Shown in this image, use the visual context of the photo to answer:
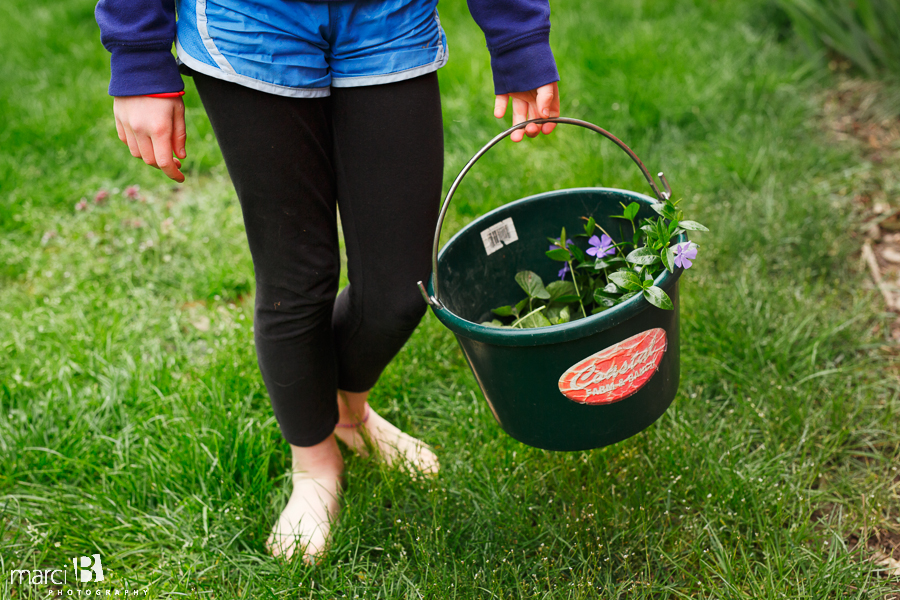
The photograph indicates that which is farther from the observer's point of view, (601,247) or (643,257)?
(601,247)

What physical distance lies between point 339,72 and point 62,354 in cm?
135

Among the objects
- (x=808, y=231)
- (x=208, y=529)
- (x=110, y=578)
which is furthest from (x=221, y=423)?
(x=808, y=231)

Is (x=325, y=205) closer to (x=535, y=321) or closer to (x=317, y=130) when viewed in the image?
(x=317, y=130)

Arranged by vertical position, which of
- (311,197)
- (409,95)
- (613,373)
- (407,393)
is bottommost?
(407,393)

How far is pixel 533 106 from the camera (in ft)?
4.24

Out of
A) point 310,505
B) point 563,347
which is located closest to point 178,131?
point 563,347

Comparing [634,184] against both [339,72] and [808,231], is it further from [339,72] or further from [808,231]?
[339,72]

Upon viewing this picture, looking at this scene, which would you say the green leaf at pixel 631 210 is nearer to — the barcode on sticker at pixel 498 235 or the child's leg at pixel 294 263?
the barcode on sticker at pixel 498 235

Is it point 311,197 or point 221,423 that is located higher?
point 311,197

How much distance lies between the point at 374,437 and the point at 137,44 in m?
0.98

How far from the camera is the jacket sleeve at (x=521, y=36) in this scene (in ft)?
3.91

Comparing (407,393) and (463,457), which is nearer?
(463,457)

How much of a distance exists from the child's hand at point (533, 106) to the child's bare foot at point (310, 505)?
78cm

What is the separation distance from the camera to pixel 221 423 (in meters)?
1.68
